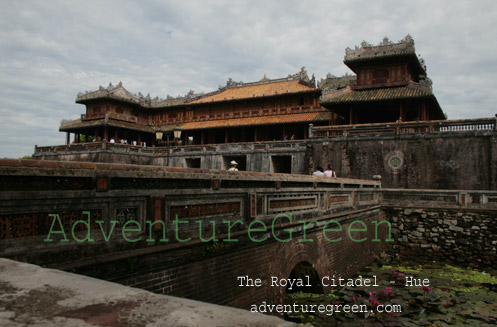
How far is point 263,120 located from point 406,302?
21.7 meters

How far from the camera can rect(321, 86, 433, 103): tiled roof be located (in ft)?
69.8

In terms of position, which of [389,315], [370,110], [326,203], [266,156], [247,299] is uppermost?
[370,110]

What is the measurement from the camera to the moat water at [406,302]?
7805 millimetres

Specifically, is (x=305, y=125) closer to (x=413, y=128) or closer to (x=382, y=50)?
(x=382, y=50)

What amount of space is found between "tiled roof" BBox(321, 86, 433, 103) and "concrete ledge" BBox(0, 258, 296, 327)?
22.2m

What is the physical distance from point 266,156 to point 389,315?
55.5 ft

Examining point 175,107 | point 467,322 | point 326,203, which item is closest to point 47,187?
point 326,203

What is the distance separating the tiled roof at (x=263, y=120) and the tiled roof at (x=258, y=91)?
6.49 feet

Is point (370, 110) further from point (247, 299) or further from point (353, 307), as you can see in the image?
point (247, 299)

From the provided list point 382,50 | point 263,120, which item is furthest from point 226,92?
point 382,50

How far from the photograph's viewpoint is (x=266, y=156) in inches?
963

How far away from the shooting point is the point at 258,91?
32.2 m

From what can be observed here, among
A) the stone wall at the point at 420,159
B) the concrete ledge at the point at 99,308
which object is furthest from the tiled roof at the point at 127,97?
the concrete ledge at the point at 99,308

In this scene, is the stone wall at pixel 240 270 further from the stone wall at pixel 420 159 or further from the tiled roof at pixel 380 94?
the tiled roof at pixel 380 94
